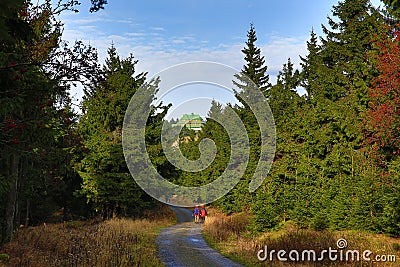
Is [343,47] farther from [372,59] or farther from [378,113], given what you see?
[378,113]

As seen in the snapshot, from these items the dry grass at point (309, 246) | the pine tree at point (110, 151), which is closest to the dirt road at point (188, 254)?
the dry grass at point (309, 246)

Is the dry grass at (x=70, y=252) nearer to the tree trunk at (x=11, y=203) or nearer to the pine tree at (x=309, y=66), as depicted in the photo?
the tree trunk at (x=11, y=203)

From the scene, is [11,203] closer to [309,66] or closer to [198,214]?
[198,214]

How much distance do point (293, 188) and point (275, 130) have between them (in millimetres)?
11758

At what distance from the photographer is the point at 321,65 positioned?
3067cm

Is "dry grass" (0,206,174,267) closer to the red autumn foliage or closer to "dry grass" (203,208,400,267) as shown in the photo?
"dry grass" (203,208,400,267)

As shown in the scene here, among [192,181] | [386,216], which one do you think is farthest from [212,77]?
[192,181]

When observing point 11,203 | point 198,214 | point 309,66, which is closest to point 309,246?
point 11,203

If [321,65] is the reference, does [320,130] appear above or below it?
below

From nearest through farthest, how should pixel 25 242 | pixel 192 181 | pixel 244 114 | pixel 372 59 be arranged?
pixel 25 242, pixel 372 59, pixel 244 114, pixel 192 181
